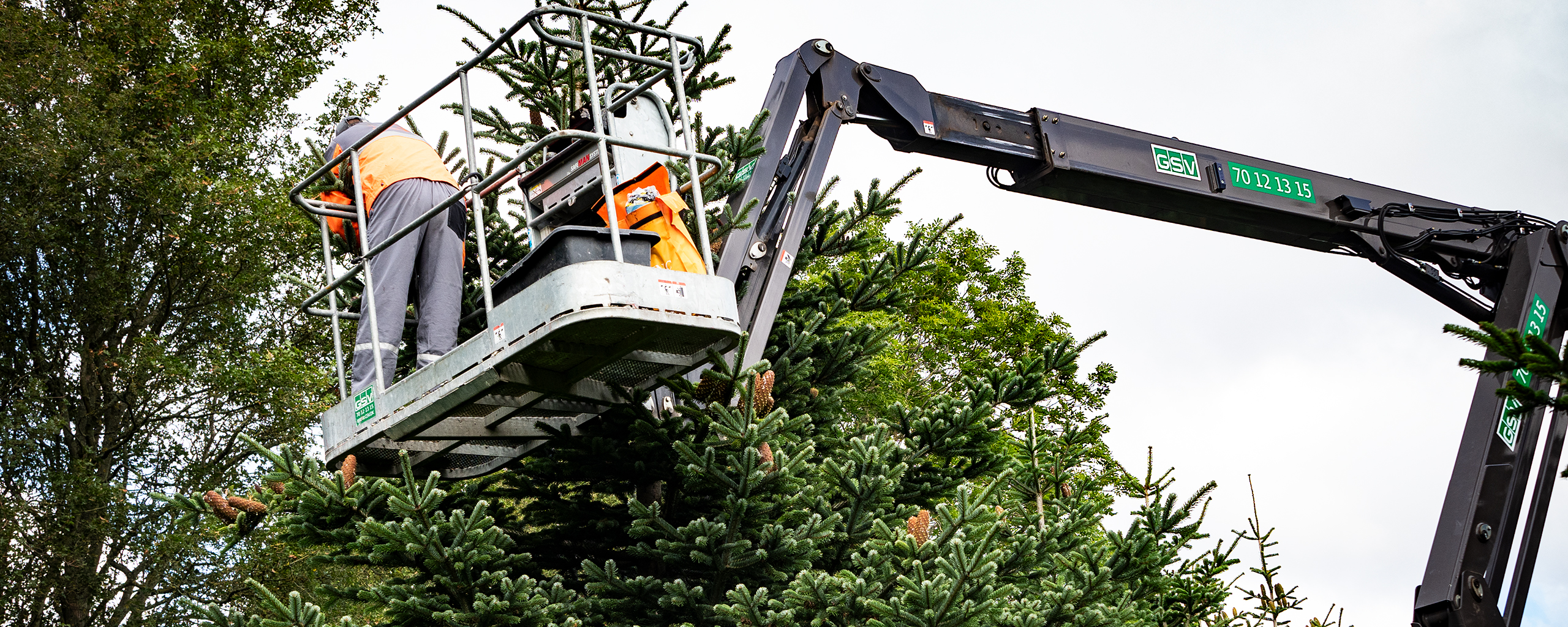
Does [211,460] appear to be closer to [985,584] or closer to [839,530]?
[839,530]

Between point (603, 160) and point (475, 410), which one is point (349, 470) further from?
point (603, 160)

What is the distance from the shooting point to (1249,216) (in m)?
A: 10.6

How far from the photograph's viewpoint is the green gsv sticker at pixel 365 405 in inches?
265

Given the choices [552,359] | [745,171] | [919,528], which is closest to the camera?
[552,359]

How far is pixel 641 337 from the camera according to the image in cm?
613

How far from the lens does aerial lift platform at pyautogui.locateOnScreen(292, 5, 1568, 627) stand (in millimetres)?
6113

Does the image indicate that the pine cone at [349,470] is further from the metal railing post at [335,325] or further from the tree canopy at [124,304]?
the tree canopy at [124,304]

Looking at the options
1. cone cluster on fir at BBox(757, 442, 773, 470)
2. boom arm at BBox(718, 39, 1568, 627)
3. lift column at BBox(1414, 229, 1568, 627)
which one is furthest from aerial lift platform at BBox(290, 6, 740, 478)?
lift column at BBox(1414, 229, 1568, 627)

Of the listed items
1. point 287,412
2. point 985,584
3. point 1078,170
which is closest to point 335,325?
point 985,584

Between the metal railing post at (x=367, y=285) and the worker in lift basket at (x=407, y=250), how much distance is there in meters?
0.03

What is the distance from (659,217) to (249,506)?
2.50m

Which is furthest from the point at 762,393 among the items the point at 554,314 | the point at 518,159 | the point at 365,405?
the point at 365,405

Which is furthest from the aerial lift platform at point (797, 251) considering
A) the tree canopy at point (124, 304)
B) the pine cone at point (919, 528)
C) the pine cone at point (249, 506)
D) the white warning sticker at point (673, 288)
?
the tree canopy at point (124, 304)

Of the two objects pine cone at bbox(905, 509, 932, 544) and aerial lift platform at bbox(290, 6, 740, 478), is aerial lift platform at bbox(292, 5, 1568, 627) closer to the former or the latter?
aerial lift platform at bbox(290, 6, 740, 478)
